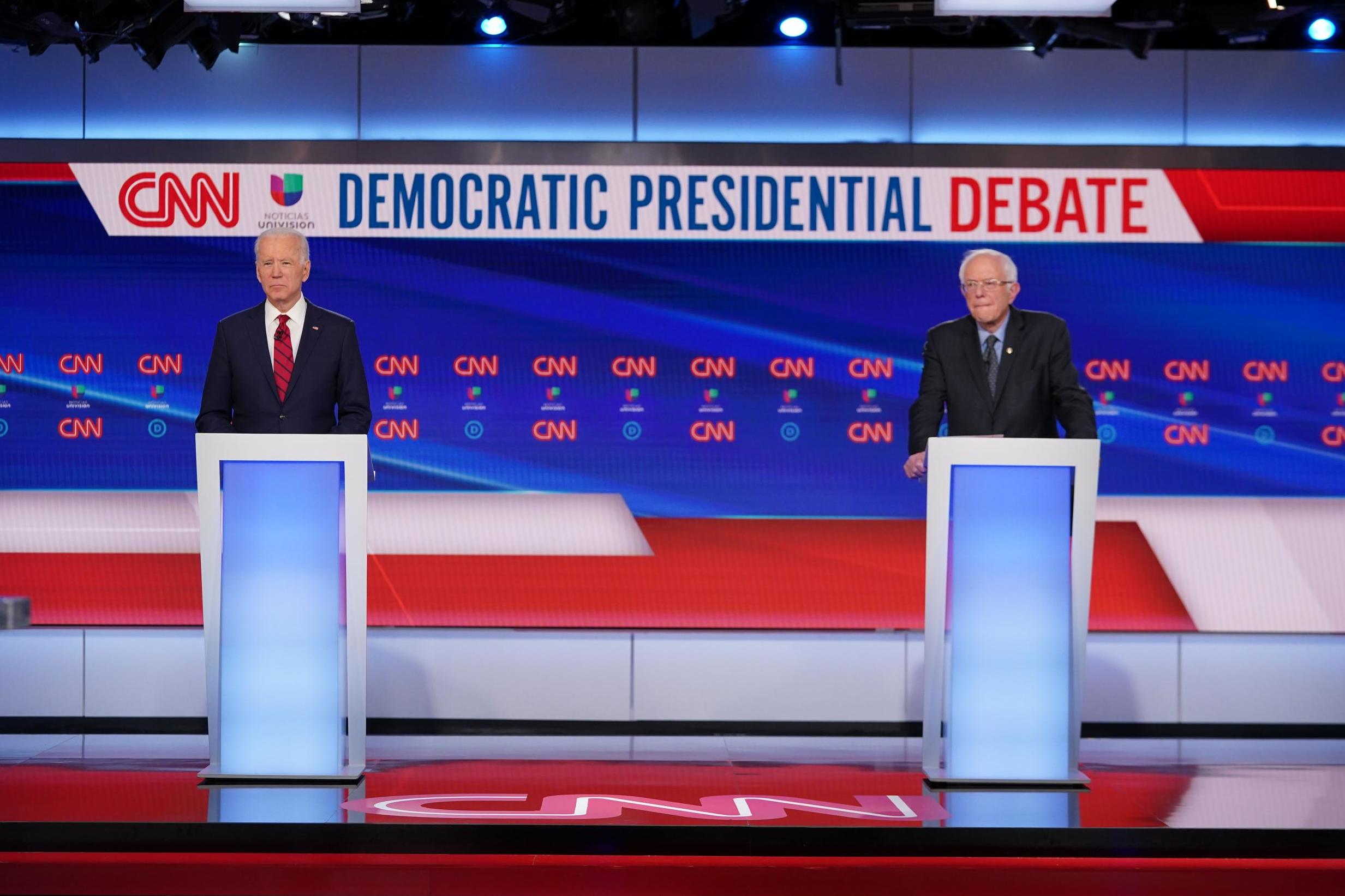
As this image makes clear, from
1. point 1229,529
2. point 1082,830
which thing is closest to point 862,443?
point 1229,529

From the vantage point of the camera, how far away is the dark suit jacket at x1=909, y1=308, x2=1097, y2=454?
11.9 ft

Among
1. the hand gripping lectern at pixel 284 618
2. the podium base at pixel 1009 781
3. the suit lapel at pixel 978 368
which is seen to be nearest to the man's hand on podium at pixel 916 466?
the suit lapel at pixel 978 368

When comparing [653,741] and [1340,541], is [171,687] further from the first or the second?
[1340,541]

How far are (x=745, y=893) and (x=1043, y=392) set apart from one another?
1.64m

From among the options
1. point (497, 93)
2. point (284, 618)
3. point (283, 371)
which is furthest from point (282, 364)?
point (497, 93)

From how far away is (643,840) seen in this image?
300 centimetres

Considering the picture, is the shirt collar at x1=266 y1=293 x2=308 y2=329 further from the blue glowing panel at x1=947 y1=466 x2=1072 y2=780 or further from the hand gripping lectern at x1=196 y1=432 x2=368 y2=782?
the blue glowing panel at x1=947 y1=466 x2=1072 y2=780

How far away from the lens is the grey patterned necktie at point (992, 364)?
365 centimetres

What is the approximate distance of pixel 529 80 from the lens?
205 inches

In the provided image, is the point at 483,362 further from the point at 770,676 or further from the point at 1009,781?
the point at 1009,781

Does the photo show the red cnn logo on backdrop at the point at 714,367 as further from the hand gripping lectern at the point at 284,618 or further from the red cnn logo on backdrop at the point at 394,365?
the hand gripping lectern at the point at 284,618

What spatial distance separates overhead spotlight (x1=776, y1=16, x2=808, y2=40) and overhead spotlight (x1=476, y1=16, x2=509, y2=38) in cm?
109

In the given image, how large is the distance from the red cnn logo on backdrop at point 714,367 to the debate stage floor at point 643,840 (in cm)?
208

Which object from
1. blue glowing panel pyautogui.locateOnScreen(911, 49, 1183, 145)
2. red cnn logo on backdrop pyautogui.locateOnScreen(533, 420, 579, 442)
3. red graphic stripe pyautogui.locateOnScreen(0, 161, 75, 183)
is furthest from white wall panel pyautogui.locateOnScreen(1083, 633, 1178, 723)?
red graphic stripe pyautogui.locateOnScreen(0, 161, 75, 183)
